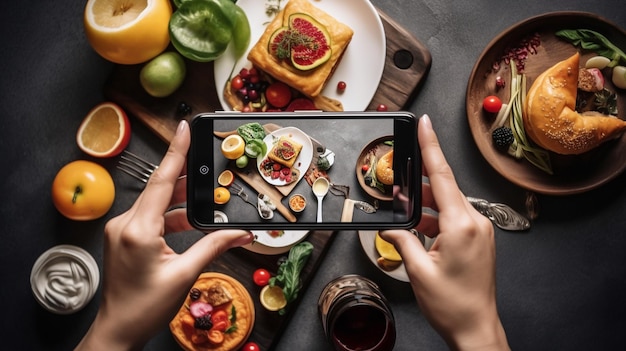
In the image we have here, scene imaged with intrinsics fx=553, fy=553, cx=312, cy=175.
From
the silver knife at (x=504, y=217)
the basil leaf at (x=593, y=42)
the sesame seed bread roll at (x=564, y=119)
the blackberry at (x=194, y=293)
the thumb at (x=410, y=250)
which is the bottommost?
the blackberry at (x=194, y=293)

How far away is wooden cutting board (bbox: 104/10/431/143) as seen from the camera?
230 centimetres

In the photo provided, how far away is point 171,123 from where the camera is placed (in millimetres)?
2326

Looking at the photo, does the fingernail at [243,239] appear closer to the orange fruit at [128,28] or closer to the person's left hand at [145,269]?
the person's left hand at [145,269]

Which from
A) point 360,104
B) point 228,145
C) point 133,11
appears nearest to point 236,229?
point 228,145

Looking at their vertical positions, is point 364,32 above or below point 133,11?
above

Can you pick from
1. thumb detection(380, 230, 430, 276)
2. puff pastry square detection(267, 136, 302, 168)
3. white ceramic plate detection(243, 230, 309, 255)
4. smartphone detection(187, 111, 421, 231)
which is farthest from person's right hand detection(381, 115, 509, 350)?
white ceramic plate detection(243, 230, 309, 255)

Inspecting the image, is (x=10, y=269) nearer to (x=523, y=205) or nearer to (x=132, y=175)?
(x=132, y=175)

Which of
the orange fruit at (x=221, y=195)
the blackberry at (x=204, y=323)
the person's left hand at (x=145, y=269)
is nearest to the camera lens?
the person's left hand at (x=145, y=269)

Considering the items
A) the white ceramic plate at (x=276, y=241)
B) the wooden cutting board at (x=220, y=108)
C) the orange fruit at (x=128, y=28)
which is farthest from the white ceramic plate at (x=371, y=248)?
the orange fruit at (x=128, y=28)

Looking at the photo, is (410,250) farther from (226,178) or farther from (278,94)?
(278,94)

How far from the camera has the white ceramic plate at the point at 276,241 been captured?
2244mm

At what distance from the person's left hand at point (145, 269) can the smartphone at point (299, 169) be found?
14cm

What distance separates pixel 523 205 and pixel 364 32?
101cm

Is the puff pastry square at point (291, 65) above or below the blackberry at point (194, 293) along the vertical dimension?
above
